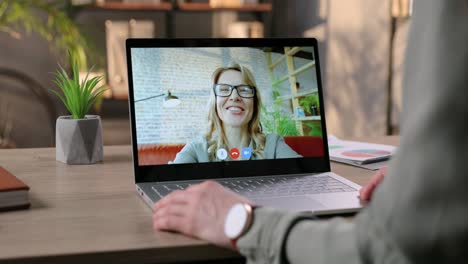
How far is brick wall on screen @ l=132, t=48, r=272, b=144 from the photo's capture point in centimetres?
122

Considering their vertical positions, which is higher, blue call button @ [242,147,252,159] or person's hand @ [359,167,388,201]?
blue call button @ [242,147,252,159]

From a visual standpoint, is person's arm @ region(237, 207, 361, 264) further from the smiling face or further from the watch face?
the smiling face

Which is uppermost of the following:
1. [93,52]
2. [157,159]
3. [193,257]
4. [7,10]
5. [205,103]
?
[7,10]

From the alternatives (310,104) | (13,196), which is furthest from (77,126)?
(310,104)

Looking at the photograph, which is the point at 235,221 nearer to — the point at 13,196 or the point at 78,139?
the point at 13,196

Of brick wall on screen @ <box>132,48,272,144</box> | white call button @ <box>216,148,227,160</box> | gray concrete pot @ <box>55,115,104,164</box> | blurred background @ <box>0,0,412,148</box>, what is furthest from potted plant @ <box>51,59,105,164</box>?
blurred background @ <box>0,0,412,148</box>

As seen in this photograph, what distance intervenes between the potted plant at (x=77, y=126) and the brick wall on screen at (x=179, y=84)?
248 mm

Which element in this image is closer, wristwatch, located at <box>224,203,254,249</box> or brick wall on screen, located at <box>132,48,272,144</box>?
wristwatch, located at <box>224,203,254,249</box>

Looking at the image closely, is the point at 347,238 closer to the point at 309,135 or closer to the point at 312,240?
the point at 312,240

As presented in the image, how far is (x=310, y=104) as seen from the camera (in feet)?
4.33

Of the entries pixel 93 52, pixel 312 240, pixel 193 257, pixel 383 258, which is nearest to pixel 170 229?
pixel 193 257

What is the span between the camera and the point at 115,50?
11.9ft

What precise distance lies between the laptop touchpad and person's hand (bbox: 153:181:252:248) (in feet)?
0.43

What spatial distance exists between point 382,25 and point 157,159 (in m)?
2.58
